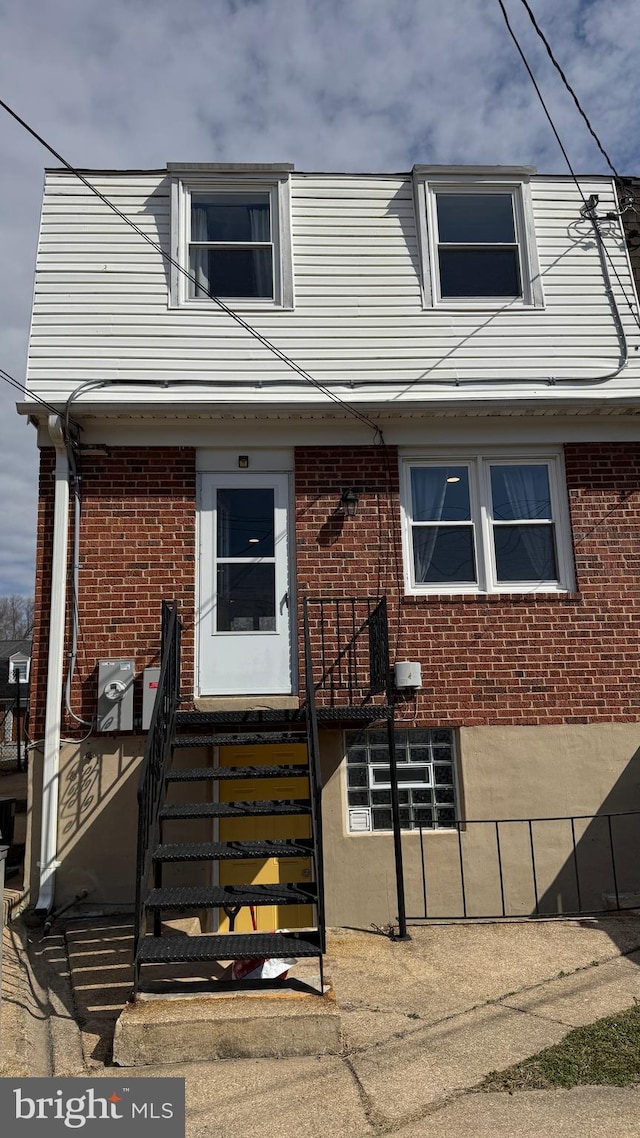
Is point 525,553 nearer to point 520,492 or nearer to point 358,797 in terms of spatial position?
point 520,492

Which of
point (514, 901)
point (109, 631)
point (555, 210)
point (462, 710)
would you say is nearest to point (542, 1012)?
point (514, 901)

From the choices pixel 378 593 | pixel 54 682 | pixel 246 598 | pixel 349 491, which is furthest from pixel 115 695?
pixel 349 491

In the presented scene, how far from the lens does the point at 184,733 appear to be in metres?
6.68

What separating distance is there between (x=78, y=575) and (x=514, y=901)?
4.54 meters

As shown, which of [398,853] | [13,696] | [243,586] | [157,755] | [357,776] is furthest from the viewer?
[13,696]

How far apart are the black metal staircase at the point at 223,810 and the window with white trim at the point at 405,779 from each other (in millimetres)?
465

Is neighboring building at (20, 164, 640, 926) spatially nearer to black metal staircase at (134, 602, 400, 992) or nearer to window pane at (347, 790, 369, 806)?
window pane at (347, 790, 369, 806)

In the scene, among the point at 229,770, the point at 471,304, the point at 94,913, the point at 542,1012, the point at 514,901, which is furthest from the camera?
the point at 471,304

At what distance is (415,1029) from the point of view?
13.7ft

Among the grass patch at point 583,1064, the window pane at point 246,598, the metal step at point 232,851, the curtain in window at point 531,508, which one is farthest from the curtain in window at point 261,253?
the grass patch at point 583,1064

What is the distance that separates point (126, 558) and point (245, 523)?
1080mm

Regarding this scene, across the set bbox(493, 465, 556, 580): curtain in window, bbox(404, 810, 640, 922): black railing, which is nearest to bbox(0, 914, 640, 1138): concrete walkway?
bbox(404, 810, 640, 922): black railing

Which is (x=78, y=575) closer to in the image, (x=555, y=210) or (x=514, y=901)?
(x=514, y=901)

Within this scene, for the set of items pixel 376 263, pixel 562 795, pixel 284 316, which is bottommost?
pixel 562 795
